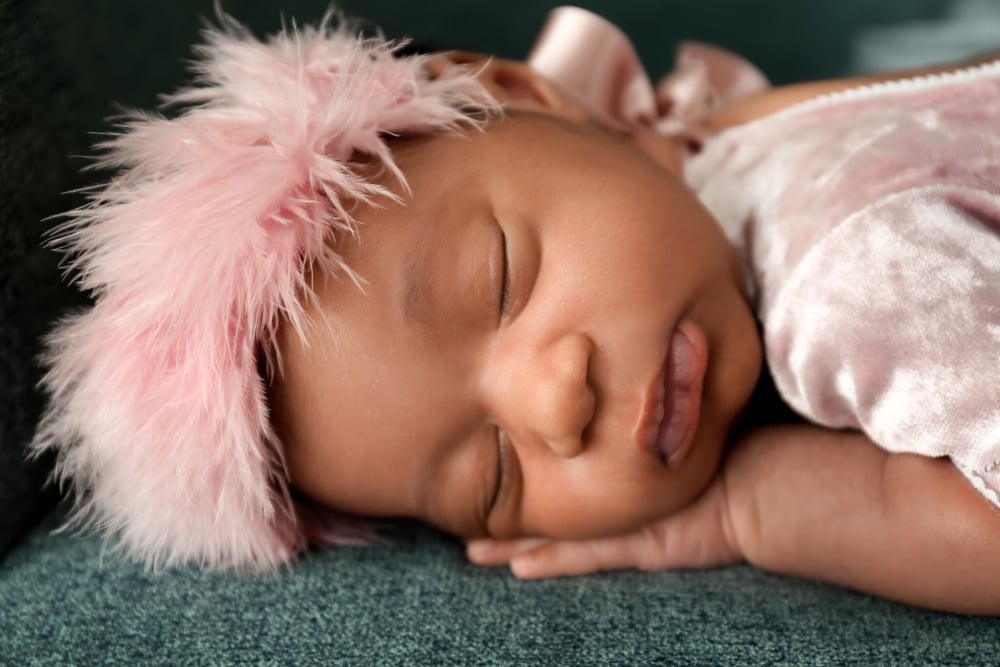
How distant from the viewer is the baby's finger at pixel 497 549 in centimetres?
114

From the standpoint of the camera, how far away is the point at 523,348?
101cm

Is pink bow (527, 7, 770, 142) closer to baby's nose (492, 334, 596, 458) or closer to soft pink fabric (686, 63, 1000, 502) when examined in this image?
soft pink fabric (686, 63, 1000, 502)

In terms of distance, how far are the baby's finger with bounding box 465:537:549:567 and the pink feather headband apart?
217 mm

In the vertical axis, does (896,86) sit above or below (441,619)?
above

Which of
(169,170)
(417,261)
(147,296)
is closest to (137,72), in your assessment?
(169,170)

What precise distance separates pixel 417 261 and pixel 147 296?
0.92 feet

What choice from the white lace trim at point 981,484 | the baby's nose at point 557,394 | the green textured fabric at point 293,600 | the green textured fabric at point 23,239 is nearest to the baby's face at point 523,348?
the baby's nose at point 557,394

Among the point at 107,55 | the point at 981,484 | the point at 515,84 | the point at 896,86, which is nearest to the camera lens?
the point at 981,484

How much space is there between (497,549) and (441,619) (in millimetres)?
186

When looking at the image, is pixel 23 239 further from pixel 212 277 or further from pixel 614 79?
pixel 614 79

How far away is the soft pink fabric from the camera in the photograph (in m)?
0.92

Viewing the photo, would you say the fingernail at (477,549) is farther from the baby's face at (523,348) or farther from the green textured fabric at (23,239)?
the green textured fabric at (23,239)

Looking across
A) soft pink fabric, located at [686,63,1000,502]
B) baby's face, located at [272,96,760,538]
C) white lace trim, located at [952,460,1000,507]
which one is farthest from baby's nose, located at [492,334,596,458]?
white lace trim, located at [952,460,1000,507]

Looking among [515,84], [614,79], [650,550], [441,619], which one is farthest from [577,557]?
[614,79]
